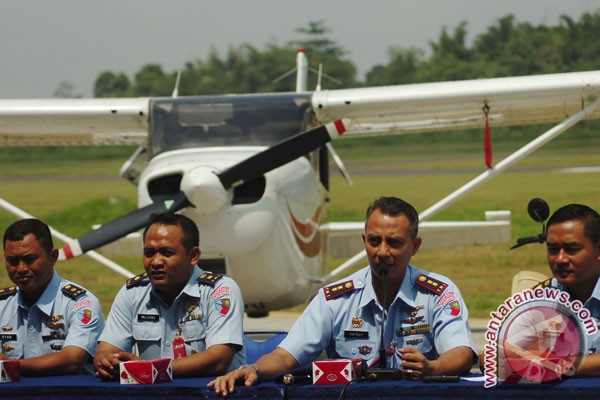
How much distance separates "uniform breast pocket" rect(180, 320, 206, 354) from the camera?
15.9 feet

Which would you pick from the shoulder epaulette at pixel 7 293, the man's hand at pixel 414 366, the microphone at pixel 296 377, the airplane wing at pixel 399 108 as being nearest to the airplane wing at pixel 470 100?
the airplane wing at pixel 399 108

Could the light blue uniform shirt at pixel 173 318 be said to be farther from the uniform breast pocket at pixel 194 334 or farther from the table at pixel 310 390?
the table at pixel 310 390

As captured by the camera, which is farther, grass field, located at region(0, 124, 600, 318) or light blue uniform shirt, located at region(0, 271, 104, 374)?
grass field, located at region(0, 124, 600, 318)

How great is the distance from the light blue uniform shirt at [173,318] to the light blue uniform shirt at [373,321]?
37 centimetres

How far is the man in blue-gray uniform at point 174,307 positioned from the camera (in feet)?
15.7

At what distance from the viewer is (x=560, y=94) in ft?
34.5

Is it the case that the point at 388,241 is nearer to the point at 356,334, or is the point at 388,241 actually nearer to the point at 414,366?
the point at 356,334

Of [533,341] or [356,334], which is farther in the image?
[356,334]

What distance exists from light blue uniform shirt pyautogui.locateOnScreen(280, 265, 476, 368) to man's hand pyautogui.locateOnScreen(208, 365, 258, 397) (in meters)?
0.53

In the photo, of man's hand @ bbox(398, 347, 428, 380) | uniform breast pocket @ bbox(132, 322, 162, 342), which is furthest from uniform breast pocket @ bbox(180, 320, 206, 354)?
man's hand @ bbox(398, 347, 428, 380)

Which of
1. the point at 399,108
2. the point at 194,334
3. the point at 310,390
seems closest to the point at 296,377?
the point at 310,390

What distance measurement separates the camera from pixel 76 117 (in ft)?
37.0

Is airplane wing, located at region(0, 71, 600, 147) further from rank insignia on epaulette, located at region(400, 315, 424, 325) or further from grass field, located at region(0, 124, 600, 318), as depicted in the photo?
grass field, located at region(0, 124, 600, 318)

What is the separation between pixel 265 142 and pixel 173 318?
5.24 m
